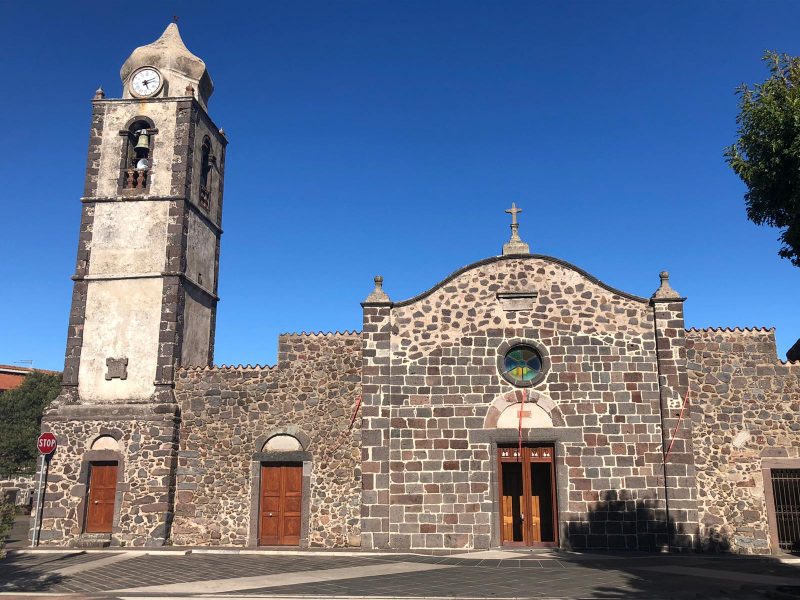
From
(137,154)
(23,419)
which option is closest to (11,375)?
(23,419)

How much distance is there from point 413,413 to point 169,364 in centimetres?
681

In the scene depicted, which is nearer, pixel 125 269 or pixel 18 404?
pixel 125 269

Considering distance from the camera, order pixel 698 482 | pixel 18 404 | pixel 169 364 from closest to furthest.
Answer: pixel 698 482, pixel 169 364, pixel 18 404

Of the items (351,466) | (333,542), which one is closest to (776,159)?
(351,466)

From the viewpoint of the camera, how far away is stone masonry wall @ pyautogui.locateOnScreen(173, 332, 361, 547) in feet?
54.9

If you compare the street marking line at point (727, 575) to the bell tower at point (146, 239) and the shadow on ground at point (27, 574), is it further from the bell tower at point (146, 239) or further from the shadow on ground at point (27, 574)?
the bell tower at point (146, 239)

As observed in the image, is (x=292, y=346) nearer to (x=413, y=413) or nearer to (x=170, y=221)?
(x=413, y=413)

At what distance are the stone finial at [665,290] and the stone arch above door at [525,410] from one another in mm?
3752

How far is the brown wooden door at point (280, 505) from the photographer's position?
16.7 metres

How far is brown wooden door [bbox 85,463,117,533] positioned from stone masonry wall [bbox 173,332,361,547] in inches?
72.1

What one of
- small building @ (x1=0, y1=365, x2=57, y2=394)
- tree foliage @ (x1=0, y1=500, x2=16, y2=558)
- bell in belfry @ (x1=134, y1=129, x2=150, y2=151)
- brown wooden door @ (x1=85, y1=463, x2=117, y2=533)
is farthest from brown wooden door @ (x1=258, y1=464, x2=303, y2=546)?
small building @ (x1=0, y1=365, x2=57, y2=394)

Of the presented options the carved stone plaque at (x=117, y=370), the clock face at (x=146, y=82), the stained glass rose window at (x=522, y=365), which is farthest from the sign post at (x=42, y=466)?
the stained glass rose window at (x=522, y=365)

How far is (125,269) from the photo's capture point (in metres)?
18.8

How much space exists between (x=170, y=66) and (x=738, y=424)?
18.9 m
